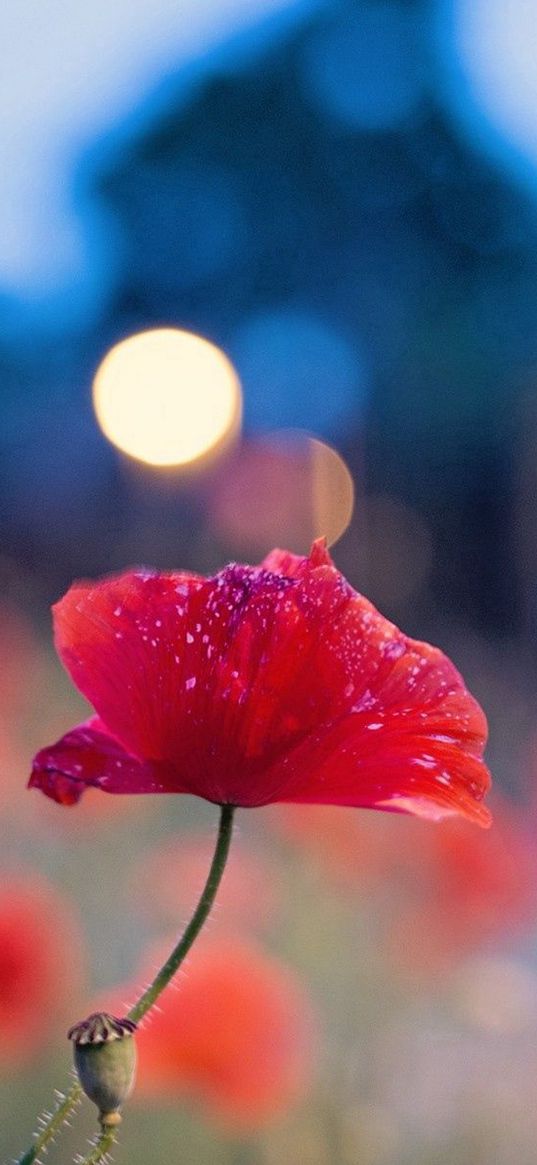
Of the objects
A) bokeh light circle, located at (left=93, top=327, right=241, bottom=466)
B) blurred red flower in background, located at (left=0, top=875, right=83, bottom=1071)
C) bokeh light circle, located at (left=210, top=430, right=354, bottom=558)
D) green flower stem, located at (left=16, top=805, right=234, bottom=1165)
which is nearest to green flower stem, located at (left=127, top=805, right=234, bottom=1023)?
green flower stem, located at (left=16, top=805, right=234, bottom=1165)

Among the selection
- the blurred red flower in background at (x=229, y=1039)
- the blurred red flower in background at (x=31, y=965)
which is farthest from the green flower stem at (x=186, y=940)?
the blurred red flower in background at (x=31, y=965)

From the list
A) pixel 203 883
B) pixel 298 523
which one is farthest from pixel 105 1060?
pixel 298 523

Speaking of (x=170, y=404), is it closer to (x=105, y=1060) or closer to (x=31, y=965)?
(x=31, y=965)

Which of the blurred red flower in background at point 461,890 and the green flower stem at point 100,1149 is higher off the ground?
the blurred red flower in background at point 461,890

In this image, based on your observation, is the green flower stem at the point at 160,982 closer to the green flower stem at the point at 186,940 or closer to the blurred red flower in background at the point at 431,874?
the green flower stem at the point at 186,940

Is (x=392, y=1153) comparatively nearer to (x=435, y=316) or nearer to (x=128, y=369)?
(x=128, y=369)

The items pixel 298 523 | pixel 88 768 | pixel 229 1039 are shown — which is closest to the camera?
pixel 88 768
